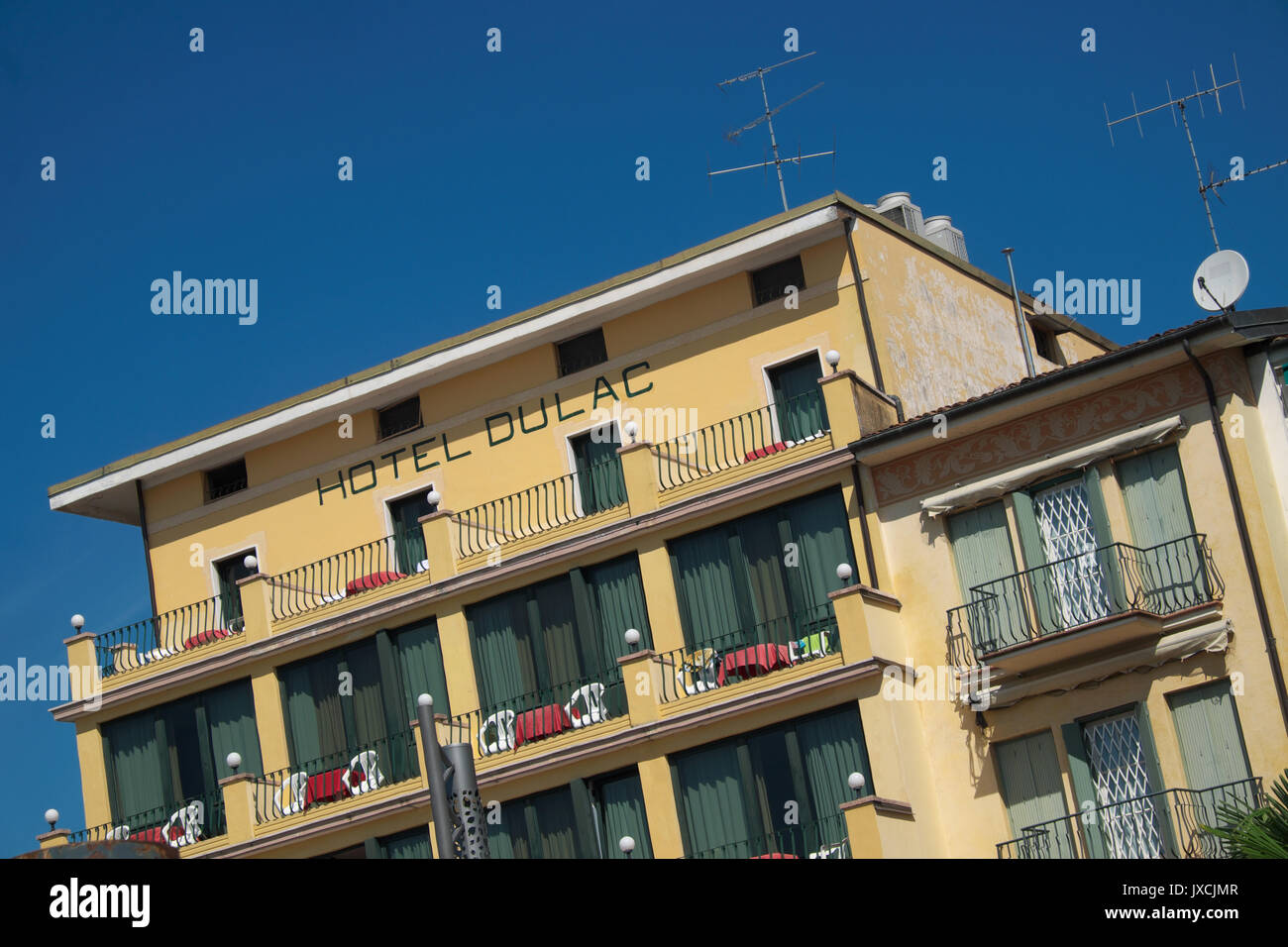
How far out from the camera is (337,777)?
27.5 m

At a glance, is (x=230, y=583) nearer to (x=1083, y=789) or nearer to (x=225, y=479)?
(x=225, y=479)

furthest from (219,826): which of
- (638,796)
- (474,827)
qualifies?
Answer: (474,827)

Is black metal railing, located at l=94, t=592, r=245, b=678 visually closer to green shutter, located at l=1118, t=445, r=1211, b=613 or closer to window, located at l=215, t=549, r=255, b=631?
window, located at l=215, t=549, r=255, b=631

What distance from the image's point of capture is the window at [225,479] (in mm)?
31875

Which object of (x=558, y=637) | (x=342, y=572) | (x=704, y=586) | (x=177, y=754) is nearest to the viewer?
A: (x=704, y=586)

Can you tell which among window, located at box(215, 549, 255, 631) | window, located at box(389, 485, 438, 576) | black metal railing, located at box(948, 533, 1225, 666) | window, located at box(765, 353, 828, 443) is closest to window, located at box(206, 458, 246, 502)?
window, located at box(215, 549, 255, 631)

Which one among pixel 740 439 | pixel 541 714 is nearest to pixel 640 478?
pixel 740 439

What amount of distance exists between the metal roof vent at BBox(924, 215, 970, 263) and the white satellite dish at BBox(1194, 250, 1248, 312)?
30.5ft

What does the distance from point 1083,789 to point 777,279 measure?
9.64m

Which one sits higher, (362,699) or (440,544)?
(440,544)
